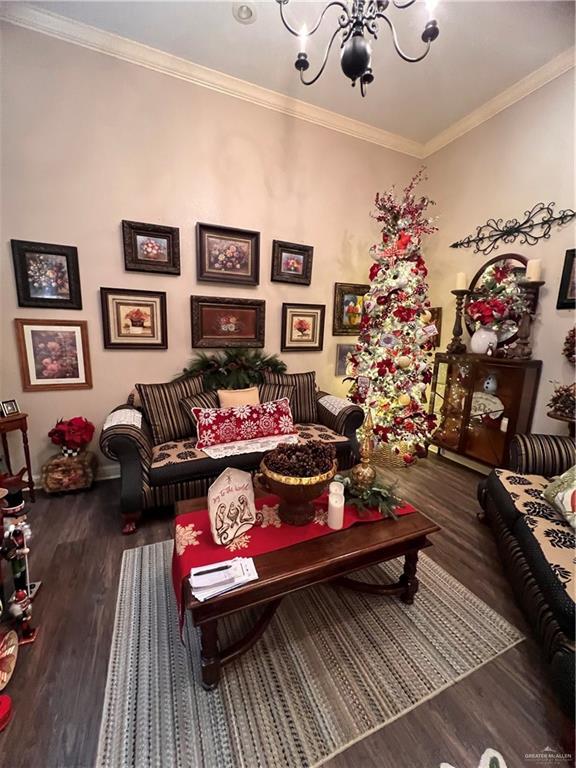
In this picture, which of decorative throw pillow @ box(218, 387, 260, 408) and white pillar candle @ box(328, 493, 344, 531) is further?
decorative throw pillow @ box(218, 387, 260, 408)

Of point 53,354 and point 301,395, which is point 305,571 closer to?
point 301,395

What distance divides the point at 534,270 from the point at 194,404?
3199 millimetres

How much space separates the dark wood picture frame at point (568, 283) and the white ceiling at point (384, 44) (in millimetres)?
1613

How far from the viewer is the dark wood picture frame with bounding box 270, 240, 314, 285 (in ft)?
10.6

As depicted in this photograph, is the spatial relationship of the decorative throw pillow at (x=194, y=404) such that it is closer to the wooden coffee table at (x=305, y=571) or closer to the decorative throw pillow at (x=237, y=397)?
the decorative throw pillow at (x=237, y=397)

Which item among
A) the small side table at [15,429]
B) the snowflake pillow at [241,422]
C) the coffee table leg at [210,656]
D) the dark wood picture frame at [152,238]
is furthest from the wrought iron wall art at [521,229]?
the small side table at [15,429]

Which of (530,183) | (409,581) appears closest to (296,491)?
(409,581)

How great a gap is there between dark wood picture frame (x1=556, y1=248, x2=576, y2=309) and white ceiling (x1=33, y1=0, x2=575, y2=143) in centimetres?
161

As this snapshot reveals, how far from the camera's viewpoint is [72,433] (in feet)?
8.18

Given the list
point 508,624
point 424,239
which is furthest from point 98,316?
point 424,239

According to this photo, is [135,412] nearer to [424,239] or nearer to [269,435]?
[269,435]

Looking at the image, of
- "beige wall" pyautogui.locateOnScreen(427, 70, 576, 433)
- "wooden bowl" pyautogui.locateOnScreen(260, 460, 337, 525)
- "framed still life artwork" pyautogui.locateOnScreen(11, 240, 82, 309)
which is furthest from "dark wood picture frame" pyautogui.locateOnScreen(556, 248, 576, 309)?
"framed still life artwork" pyautogui.locateOnScreen(11, 240, 82, 309)

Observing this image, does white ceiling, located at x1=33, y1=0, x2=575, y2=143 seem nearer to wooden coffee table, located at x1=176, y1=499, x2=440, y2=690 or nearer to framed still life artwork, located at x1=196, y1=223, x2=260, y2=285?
framed still life artwork, located at x1=196, y1=223, x2=260, y2=285

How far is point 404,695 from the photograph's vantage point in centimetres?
121
